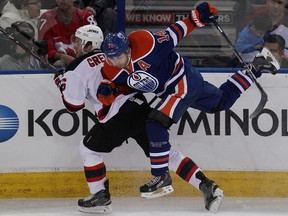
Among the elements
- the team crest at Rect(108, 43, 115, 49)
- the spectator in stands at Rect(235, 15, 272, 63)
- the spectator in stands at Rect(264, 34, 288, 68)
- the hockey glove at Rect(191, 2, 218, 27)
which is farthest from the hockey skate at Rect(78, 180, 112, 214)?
the spectator in stands at Rect(264, 34, 288, 68)

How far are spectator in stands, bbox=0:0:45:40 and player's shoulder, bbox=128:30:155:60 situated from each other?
30.6 inches

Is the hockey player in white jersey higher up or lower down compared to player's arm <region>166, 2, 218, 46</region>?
lower down

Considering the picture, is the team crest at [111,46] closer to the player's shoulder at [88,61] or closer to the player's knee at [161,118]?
the player's shoulder at [88,61]

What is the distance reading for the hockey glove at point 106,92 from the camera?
576 centimetres

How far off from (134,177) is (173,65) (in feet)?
2.83

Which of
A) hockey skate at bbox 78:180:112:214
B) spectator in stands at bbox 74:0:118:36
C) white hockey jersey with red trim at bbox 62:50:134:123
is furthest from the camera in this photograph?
spectator in stands at bbox 74:0:118:36

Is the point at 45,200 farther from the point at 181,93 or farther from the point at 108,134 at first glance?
the point at 181,93

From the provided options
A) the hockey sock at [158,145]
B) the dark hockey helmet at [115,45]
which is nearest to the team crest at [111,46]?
the dark hockey helmet at [115,45]

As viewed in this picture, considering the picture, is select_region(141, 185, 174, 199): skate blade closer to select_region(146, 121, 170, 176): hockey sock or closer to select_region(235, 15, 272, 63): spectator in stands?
select_region(146, 121, 170, 176): hockey sock

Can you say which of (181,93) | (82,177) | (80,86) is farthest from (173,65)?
(82,177)

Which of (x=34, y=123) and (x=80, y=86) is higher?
(x=80, y=86)

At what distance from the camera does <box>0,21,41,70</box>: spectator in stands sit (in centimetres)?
620

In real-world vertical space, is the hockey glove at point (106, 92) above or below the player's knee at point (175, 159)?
above

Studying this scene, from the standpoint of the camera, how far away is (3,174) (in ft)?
20.4
